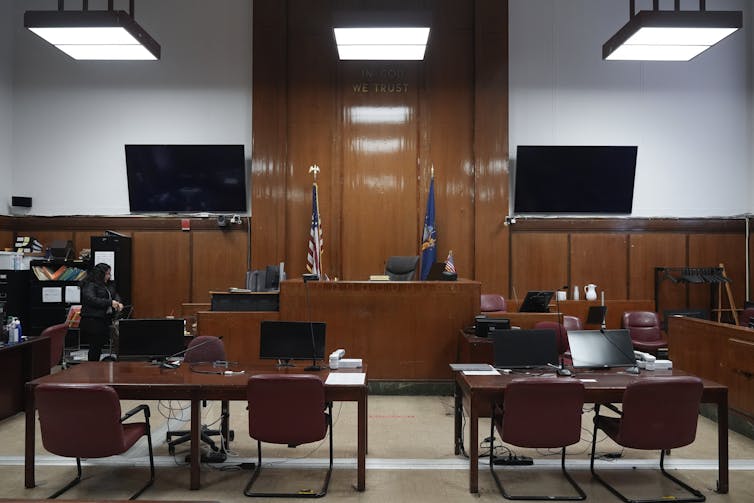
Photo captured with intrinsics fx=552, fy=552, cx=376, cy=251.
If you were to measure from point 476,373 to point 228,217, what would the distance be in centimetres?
660

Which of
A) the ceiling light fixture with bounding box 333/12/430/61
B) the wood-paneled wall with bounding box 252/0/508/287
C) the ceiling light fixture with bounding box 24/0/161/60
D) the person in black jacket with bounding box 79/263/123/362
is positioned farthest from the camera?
the wood-paneled wall with bounding box 252/0/508/287

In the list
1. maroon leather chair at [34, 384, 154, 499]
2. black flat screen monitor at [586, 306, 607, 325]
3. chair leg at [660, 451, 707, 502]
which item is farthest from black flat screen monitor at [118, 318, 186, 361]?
black flat screen monitor at [586, 306, 607, 325]

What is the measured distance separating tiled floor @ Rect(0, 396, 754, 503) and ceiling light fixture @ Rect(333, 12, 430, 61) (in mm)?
4638

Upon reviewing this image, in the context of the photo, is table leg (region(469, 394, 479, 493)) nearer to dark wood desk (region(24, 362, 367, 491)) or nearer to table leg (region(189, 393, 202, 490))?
dark wood desk (region(24, 362, 367, 491))

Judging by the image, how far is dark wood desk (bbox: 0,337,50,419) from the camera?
19.7 ft

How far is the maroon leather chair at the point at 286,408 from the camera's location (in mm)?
4012

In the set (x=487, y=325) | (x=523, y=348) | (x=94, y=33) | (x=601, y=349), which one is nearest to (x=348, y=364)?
(x=523, y=348)

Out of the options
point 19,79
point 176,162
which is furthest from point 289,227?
point 19,79

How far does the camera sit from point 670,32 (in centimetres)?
617

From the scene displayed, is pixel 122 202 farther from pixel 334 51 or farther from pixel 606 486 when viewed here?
pixel 606 486

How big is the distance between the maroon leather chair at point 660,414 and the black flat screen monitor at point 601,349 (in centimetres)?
87

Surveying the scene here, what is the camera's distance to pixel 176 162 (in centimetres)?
1016

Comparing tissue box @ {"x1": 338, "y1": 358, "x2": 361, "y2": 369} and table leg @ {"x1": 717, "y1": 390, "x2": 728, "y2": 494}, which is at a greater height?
tissue box @ {"x1": 338, "y1": 358, "x2": 361, "y2": 369}

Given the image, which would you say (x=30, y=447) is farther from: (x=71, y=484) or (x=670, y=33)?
(x=670, y=33)
